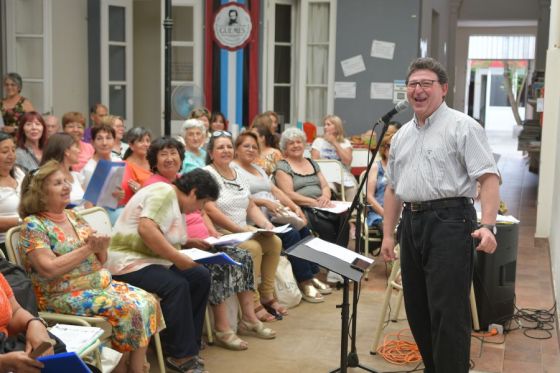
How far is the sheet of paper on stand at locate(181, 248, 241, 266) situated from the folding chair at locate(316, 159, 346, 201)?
279 cm

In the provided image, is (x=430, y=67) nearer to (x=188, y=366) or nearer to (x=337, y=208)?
(x=188, y=366)

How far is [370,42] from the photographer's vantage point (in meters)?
9.34

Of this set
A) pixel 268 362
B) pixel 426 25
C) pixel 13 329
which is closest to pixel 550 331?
pixel 268 362

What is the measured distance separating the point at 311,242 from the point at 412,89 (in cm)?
82

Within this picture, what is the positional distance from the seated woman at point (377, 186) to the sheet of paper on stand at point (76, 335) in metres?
3.38

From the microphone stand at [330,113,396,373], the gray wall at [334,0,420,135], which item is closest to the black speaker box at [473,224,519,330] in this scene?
the microphone stand at [330,113,396,373]

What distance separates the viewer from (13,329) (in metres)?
2.86

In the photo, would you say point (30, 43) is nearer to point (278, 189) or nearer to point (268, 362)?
point (278, 189)

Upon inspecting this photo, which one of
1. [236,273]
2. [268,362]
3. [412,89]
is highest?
[412,89]

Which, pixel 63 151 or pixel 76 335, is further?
pixel 63 151

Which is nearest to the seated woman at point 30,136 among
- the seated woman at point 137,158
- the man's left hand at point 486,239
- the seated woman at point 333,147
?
the seated woman at point 137,158

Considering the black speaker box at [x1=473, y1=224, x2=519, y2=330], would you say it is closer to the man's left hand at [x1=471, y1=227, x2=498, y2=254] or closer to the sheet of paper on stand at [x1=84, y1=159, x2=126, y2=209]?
the man's left hand at [x1=471, y1=227, x2=498, y2=254]

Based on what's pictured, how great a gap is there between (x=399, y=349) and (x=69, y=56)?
20.0ft

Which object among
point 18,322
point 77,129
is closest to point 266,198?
point 77,129
